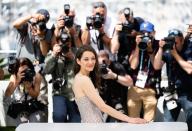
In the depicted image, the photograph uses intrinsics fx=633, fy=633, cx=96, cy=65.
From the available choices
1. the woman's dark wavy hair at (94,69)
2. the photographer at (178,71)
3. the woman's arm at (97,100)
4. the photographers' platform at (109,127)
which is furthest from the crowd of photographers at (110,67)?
the photographers' platform at (109,127)

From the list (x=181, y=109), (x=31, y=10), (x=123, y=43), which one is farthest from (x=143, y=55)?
(x=31, y=10)

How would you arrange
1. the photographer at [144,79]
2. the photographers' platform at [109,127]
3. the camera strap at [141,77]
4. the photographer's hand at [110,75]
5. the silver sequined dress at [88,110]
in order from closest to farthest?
the photographers' platform at [109,127] → the silver sequined dress at [88,110] → the photographer's hand at [110,75] → the photographer at [144,79] → the camera strap at [141,77]

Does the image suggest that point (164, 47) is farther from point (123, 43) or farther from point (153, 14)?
point (153, 14)

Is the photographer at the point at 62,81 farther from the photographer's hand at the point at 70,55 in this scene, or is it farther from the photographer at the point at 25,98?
the photographer at the point at 25,98

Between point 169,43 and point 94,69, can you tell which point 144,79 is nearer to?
point 169,43

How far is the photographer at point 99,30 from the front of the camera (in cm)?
729

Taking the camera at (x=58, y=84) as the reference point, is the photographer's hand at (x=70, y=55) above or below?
above

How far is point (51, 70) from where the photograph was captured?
7.38m

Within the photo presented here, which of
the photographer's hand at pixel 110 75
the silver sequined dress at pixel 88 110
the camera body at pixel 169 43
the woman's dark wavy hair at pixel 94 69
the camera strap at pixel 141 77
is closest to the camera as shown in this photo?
the silver sequined dress at pixel 88 110

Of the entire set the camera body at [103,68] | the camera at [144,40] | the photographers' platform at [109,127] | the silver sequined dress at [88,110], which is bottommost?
the photographers' platform at [109,127]

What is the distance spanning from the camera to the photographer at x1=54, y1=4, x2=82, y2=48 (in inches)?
287

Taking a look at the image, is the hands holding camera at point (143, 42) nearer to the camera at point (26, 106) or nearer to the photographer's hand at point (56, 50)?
the photographer's hand at point (56, 50)

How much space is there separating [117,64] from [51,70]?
771 mm

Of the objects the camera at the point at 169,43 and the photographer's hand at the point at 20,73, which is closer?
the camera at the point at 169,43
